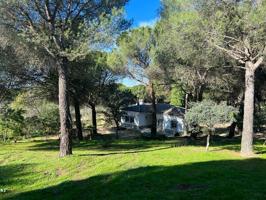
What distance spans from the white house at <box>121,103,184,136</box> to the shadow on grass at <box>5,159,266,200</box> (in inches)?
1298

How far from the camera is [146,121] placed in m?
53.8

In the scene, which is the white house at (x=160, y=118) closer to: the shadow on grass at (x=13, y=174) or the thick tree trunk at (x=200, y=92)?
the thick tree trunk at (x=200, y=92)

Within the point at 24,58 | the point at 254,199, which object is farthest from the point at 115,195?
the point at 24,58

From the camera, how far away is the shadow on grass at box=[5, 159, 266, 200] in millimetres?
8992

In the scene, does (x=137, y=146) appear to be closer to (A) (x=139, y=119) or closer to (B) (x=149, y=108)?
(A) (x=139, y=119)

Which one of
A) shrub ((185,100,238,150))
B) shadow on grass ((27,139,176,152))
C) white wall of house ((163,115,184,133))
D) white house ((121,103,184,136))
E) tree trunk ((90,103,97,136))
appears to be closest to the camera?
shrub ((185,100,238,150))

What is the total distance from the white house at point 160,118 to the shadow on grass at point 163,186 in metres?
33.0

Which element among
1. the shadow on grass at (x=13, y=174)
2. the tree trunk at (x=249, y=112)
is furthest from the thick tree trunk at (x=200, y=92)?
the shadow on grass at (x=13, y=174)

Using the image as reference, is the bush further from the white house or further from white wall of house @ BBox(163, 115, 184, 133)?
white wall of house @ BBox(163, 115, 184, 133)

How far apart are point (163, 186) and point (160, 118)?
40487 mm

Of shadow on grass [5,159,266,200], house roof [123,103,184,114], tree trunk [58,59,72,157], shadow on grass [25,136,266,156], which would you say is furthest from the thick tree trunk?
shadow on grass [5,159,266,200]

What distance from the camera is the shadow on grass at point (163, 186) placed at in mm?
8992

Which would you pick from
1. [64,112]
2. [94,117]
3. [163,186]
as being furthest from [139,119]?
[163,186]

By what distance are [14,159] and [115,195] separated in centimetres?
1195
